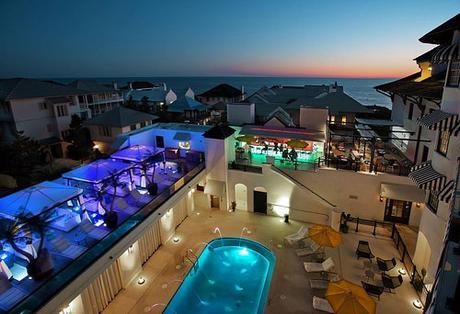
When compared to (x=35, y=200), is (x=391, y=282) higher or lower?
lower

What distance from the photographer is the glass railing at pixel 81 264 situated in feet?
26.2

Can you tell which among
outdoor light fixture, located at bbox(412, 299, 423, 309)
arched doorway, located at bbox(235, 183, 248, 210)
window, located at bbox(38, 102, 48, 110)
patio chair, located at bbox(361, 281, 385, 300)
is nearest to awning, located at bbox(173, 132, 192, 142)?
arched doorway, located at bbox(235, 183, 248, 210)

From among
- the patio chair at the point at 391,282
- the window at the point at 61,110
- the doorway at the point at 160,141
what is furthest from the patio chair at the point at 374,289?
the window at the point at 61,110

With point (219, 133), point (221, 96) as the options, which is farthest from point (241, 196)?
point (221, 96)

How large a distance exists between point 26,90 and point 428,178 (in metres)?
35.7

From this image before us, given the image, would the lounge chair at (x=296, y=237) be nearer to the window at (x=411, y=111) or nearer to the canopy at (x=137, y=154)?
the canopy at (x=137, y=154)

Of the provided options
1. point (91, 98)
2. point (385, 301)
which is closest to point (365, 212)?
point (385, 301)

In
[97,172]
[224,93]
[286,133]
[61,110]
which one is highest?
[224,93]

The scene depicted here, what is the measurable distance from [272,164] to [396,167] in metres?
8.45

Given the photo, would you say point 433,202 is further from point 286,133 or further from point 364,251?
point 286,133

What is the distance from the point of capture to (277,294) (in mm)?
12945

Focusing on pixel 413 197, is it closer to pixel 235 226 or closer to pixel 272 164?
pixel 272 164

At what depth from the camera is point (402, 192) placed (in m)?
16.6

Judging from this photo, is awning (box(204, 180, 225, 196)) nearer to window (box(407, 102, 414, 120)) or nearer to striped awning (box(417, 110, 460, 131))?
striped awning (box(417, 110, 460, 131))
